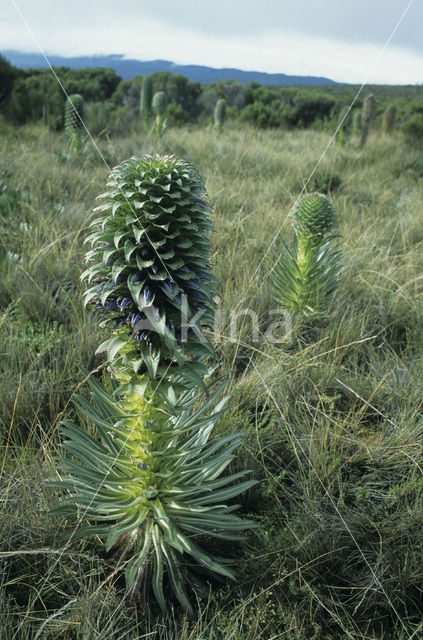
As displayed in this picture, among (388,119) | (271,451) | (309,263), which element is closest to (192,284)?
(271,451)

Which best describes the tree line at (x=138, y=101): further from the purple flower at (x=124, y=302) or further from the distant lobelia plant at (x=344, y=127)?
the purple flower at (x=124, y=302)

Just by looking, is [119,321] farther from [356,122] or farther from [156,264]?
[356,122]

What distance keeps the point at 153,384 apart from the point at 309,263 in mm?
1999

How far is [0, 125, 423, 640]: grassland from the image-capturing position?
5.54ft

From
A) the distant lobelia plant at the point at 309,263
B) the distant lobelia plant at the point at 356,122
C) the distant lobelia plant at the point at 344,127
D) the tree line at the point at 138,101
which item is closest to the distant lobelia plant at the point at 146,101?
the tree line at the point at 138,101

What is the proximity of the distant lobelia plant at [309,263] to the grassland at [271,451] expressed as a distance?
162mm

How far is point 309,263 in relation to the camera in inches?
134

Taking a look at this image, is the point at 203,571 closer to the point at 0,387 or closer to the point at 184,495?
the point at 184,495

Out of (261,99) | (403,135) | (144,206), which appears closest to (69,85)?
(261,99)

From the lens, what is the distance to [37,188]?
5.16 m

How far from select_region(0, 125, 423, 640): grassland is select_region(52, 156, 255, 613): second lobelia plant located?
0.15m

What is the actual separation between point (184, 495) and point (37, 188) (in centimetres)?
433

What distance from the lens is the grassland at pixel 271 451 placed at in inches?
66.5

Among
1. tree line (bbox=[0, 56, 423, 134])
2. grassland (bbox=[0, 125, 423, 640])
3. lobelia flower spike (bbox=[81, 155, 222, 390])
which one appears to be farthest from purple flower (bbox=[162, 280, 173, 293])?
tree line (bbox=[0, 56, 423, 134])
